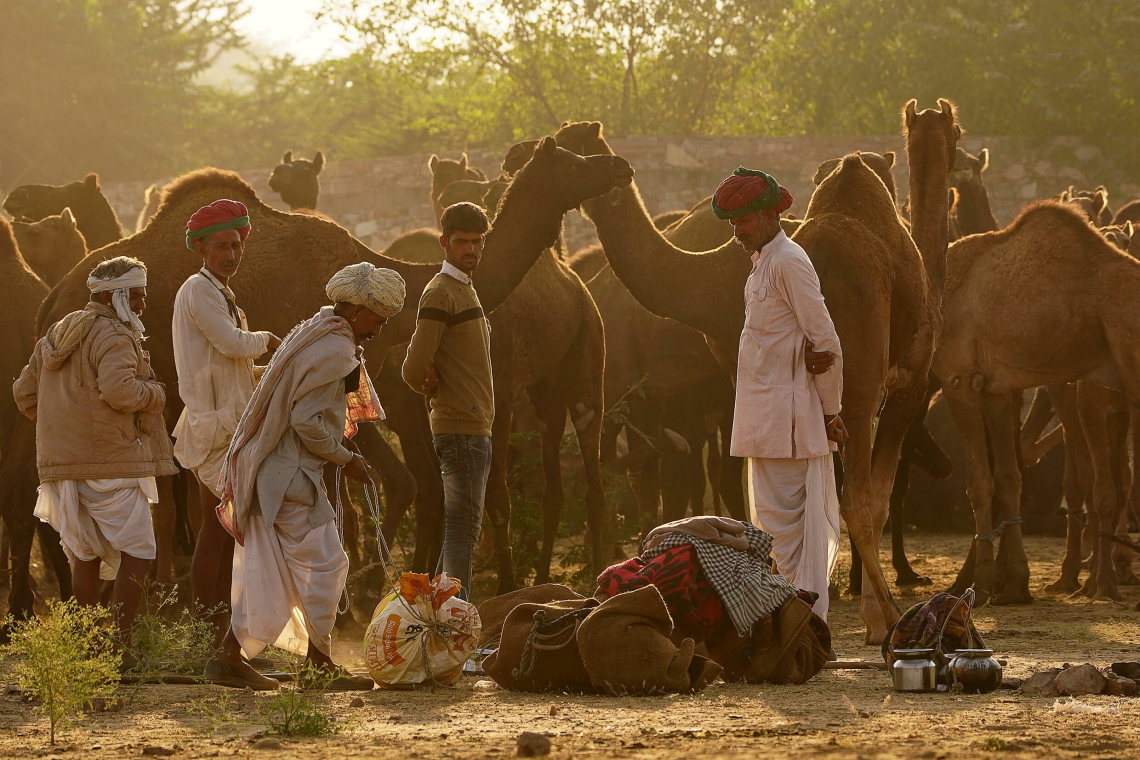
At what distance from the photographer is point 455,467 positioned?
7.29 m

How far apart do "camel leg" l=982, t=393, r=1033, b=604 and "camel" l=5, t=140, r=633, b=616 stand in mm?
3063

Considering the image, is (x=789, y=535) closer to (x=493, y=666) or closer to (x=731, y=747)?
(x=493, y=666)

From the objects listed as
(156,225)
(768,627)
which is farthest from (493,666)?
(156,225)

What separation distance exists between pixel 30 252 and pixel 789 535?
7064 mm

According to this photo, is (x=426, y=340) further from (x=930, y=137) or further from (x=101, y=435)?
(x=930, y=137)

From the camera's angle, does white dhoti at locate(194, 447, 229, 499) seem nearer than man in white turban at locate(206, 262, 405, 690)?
No

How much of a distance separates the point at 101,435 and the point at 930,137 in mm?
5301

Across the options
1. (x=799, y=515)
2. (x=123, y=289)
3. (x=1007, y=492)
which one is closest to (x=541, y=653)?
(x=799, y=515)

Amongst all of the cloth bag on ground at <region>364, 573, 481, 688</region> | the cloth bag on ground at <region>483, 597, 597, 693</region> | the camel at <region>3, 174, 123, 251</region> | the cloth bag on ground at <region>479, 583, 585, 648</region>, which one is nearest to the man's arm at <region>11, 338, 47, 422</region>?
the cloth bag on ground at <region>364, 573, 481, 688</region>

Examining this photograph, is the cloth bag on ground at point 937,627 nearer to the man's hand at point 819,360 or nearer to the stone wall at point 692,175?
the man's hand at point 819,360

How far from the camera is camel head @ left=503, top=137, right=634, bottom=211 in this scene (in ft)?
30.8

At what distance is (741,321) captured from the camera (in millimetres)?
9070

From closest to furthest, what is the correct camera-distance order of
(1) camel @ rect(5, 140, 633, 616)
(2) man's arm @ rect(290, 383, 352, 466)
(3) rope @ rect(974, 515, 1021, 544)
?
(2) man's arm @ rect(290, 383, 352, 466) < (1) camel @ rect(5, 140, 633, 616) < (3) rope @ rect(974, 515, 1021, 544)

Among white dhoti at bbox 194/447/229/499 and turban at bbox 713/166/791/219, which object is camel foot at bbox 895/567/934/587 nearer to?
turban at bbox 713/166/791/219
